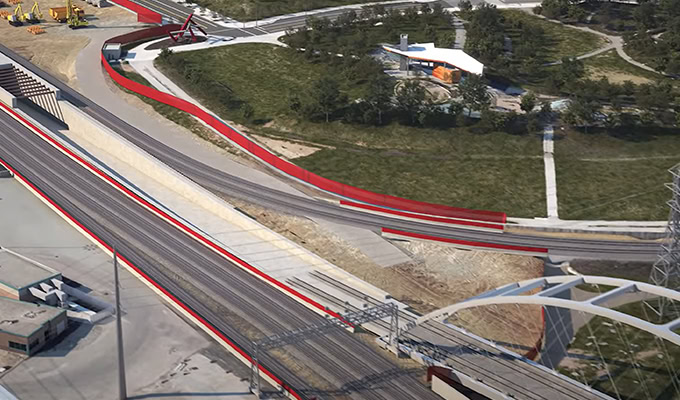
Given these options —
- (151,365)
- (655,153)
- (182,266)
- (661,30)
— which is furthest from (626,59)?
(151,365)

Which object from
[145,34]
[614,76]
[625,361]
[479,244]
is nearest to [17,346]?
[479,244]

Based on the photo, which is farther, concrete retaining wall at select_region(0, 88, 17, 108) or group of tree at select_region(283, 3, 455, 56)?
group of tree at select_region(283, 3, 455, 56)

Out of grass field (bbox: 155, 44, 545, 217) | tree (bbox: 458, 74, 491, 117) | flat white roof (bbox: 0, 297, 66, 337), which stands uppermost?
tree (bbox: 458, 74, 491, 117)

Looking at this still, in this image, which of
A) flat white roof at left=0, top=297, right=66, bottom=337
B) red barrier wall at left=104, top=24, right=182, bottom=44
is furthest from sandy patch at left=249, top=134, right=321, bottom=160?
red barrier wall at left=104, top=24, right=182, bottom=44

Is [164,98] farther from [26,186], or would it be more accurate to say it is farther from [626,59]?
[626,59]

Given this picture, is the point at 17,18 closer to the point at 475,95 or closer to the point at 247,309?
the point at 475,95

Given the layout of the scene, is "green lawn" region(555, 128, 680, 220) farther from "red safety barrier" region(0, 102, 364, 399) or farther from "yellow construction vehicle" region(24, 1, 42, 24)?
"yellow construction vehicle" region(24, 1, 42, 24)
